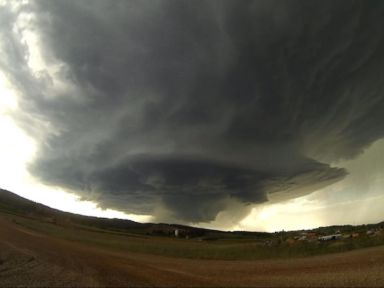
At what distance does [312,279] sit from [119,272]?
35.6ft

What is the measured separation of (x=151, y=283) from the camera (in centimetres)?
1759

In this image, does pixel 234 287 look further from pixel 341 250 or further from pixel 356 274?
pixel 341 250

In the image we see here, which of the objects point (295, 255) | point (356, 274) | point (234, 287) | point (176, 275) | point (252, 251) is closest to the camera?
point (234, 287)

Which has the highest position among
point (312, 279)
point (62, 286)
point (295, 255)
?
point (295, 255)

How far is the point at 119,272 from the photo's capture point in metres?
21.8

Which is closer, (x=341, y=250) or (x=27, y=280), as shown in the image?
(x=27, y=280)

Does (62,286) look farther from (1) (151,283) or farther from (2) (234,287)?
(2) (234,287)

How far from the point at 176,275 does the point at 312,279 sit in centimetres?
740

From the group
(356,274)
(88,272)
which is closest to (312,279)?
(356,274)

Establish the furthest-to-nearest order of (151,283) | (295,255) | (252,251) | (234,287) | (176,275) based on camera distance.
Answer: (252,251), (295,255), (176,275), (151,283), (234,287)

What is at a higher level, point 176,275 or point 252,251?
point 252,251

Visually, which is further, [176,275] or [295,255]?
[295,255]

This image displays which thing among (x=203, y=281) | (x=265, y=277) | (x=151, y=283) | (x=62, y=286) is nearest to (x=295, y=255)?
(x=265, y=277)

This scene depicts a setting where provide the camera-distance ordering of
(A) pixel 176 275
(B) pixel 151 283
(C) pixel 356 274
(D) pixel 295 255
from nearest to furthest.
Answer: (B) pixel 151 283, (C) pixel 356 274, (A) pixel 176 275, (D) pixel 295 255
